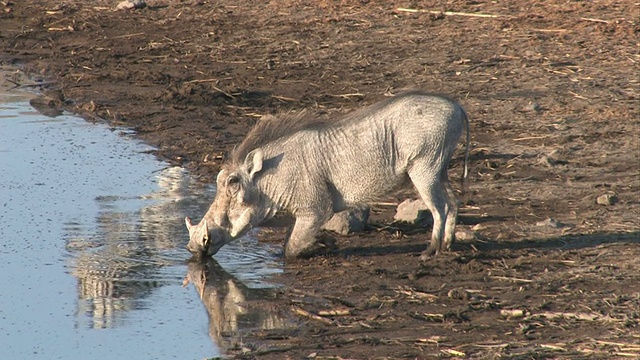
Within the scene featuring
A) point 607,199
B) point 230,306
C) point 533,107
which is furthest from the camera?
point 533,107

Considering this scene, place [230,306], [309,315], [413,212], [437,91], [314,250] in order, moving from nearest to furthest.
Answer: [309,315], [230,306], [314,250], [413,212], [437,91]

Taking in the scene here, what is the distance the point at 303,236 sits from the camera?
762 cm

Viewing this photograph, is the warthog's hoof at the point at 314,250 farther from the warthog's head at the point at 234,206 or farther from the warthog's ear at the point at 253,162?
the warthog's ear at the point at 253,162

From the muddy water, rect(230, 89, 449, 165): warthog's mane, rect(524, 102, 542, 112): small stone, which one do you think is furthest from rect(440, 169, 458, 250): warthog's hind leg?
rect(524, 102, 542, 112): small stone

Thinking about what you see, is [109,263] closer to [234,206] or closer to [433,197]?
[234,206]

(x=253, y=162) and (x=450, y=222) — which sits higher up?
(x=253, y=162)

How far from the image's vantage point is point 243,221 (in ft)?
25.5

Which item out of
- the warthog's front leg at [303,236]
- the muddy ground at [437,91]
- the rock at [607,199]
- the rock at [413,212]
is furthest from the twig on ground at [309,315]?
the rock at [607,199]

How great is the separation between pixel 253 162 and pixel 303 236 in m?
0.55

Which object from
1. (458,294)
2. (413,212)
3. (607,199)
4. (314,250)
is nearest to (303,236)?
(314,250)

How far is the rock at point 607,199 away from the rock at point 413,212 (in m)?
1.18

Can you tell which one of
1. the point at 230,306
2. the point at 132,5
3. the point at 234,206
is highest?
the point at 132,5

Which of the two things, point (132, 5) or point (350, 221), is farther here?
point (132, 5)

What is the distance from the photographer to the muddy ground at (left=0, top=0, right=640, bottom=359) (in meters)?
6.43
